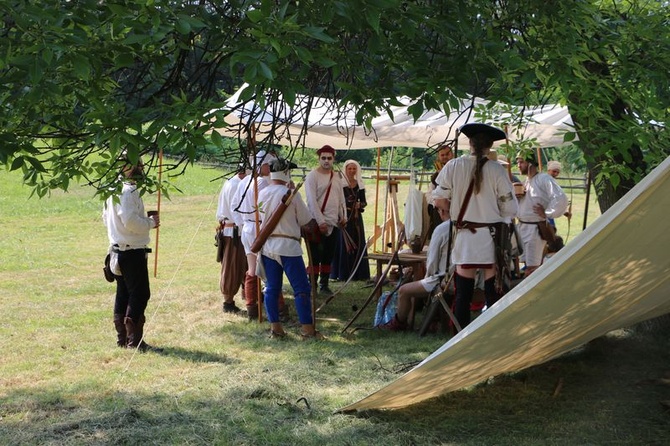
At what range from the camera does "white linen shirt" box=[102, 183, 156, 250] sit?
662cm

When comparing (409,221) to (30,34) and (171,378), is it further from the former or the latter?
(30,34)

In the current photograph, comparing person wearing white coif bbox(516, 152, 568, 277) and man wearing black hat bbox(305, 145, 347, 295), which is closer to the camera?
person wearing white coif bbox(516, 152, 568, 277)

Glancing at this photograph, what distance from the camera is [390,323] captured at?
768 cm

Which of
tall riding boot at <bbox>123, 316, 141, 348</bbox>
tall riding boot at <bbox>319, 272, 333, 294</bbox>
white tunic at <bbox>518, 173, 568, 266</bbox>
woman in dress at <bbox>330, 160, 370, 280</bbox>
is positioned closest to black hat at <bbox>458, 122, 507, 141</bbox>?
white tunic at <bbox>518, 173, 568, 266</bbox>

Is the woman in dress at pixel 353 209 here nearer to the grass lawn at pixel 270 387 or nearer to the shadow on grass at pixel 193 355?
the grass lawn at pixel 270 387

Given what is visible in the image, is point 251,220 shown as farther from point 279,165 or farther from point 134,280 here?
point 134,280

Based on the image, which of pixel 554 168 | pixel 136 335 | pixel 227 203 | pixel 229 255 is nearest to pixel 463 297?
pixel 136 335

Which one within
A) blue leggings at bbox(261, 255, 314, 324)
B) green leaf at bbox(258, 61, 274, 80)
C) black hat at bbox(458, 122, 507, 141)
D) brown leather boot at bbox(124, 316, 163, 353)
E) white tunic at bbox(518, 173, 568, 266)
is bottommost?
brown leather boot at bbox(124, 316, 163, 353)

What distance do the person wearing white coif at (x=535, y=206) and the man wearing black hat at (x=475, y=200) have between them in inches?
94.2

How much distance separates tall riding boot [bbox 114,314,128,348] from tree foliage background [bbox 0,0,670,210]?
1.81 metres

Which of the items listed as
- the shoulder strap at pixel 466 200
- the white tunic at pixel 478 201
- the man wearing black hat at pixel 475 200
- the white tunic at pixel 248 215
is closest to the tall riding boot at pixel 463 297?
the man wearing black hat at pixel 475 200

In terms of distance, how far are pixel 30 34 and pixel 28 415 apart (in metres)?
2.71

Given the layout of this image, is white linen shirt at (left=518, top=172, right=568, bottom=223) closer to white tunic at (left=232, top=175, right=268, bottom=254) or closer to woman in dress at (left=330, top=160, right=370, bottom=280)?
woman in dress at (left=330, top=160, right=370, bottom=280)

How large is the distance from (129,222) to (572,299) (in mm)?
3660
